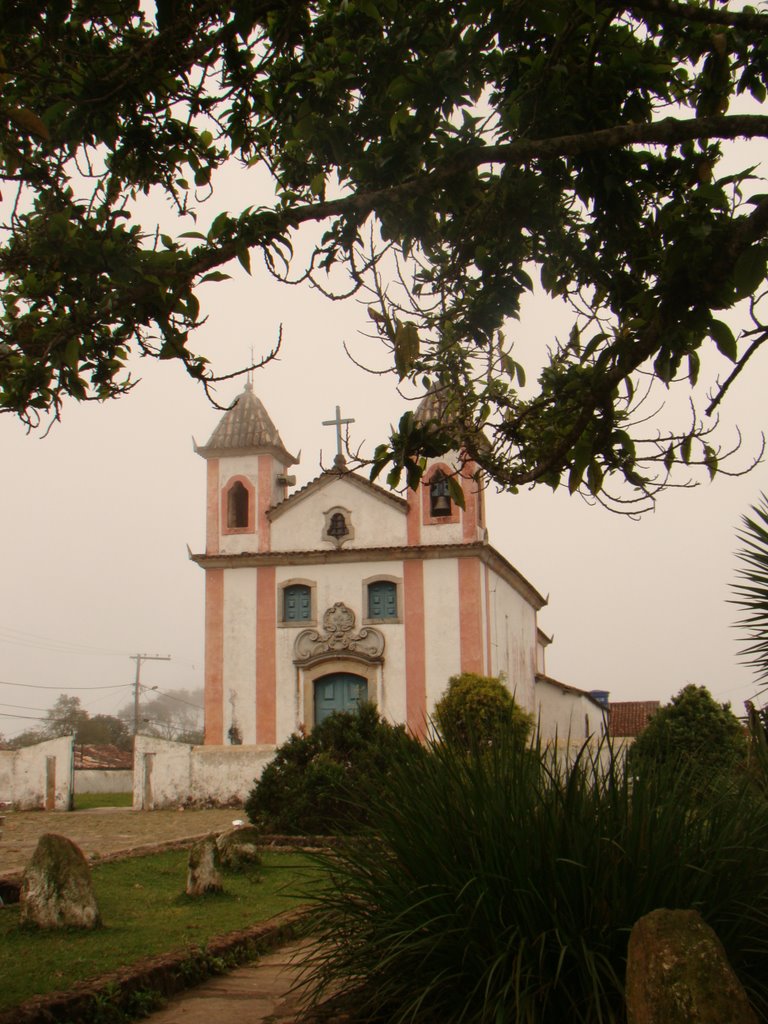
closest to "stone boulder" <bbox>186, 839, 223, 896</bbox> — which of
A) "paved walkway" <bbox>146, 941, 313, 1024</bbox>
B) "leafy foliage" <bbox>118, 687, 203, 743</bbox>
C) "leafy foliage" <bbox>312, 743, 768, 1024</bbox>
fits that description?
"paved walkway" <bbox>146, 941, 313, 1024</bbox>

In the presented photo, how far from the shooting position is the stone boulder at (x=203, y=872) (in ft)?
27.1

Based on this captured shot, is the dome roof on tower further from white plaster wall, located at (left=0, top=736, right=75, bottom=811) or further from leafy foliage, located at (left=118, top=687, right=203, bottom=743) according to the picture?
leafy foliage, located at (left=118, top=687, right=203, bottom=743)

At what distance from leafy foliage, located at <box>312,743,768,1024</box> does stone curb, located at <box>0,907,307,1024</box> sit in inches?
27.7

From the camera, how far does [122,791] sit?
128 ft

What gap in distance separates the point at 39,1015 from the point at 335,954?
140 centimetres

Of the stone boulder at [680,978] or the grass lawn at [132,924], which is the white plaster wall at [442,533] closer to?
the grass lawn at [132,924]

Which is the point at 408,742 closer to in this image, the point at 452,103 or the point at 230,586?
the point at 452,103

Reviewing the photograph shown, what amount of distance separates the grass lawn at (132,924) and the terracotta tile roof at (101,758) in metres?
32.3

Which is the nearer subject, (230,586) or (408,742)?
(408,742)

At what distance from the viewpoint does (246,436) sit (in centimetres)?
2681

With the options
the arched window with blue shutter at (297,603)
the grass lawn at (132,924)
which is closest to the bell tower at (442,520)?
the arched window with blue shutter at (297,603)

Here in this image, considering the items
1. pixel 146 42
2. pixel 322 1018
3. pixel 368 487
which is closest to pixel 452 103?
pixel 146 42

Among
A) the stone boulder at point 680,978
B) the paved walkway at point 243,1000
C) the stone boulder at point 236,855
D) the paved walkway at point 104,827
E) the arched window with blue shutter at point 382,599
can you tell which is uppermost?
the arched window with blue shutter at point 382,599

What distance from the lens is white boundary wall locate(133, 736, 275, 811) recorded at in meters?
22.9
